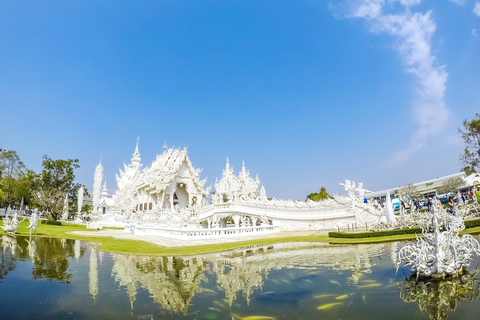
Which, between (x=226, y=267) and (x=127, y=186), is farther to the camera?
(x=127, y=186)

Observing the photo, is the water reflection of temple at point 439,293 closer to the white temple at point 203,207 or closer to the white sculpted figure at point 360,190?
the white temple at point 203,207

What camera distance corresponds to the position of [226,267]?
11414 mm

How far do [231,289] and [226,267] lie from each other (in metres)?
3.17

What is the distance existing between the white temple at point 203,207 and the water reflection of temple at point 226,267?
752cm

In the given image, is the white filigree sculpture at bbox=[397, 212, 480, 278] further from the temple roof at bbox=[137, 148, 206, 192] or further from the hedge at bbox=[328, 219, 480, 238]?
the temple roof at bbox=[137, 148, 206, 192]

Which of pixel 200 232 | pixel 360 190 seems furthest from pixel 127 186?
pixel 360 190

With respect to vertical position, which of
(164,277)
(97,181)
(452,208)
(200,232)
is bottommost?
(164,277)

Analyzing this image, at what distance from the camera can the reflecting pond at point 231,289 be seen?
20.8ft

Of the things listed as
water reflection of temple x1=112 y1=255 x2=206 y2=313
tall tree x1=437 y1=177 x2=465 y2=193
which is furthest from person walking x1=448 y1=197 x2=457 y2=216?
tall tree x1=437 y1=177 x2=465 y2=193

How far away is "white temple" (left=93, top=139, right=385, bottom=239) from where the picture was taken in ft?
83.8

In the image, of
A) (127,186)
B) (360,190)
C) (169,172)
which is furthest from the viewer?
(127,186)

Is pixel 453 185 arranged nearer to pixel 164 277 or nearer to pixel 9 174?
pixel 164 277

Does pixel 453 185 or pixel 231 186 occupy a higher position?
pixel 231 186

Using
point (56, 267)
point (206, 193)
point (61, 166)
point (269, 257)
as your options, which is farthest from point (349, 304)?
point (61, 166)
